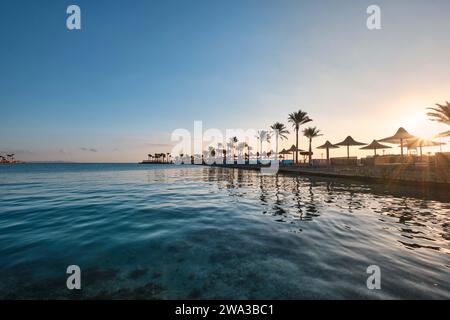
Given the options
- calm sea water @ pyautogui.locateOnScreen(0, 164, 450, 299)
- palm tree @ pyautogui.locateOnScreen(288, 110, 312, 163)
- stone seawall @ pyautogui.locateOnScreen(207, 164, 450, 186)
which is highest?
palm tree @ pyautogui.locateOnScreen(288, 110, 312, 163)

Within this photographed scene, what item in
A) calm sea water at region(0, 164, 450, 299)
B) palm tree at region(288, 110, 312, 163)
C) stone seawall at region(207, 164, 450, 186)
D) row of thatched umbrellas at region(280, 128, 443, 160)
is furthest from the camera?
palm tree at region(288, 110, 312, 163)

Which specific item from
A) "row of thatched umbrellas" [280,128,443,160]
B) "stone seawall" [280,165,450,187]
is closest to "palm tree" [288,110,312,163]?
"row of thatched umbrellas" [280,128,443,160]

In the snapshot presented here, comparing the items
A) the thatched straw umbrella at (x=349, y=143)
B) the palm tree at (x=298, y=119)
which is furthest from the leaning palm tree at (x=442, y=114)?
the palm tree at (x=298, y=119)

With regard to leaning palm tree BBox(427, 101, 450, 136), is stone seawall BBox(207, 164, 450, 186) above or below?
below

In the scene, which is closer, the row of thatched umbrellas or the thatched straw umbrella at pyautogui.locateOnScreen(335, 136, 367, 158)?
the row of thatched umbrellas

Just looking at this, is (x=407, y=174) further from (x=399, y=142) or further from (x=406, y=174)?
(x=399, y=142)

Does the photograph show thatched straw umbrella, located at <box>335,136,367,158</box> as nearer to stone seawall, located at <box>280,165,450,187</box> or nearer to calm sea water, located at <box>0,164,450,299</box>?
stone seawall, located at <box>280,165,450,187</box>

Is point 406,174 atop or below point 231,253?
atop

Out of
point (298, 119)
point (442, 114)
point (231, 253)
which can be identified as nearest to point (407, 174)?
point (442, 114)

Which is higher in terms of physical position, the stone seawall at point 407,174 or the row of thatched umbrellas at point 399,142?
the row of thatched umbrellas at point 399,142

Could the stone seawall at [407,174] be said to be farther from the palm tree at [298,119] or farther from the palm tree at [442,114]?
the palm tree at [298,119]

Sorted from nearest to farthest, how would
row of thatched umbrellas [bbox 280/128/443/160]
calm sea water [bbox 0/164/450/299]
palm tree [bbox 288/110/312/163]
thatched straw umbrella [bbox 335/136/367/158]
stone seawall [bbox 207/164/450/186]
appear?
calm sea water [bbox 0/164/450/299], stone seawall [bbox 207/164/450/186], row of thatched umbrellas [bbox 280/128/443/160], thatched straw umbrella [bbox 335/136/367/158], palm tree [bbox 288/110/312/163]
